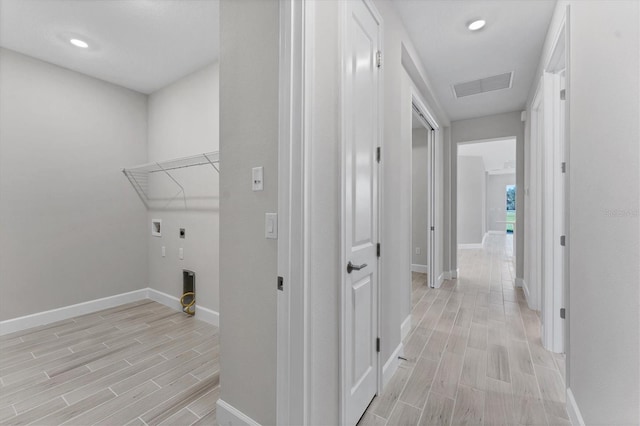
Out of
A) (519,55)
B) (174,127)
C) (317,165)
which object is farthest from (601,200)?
(174,127)

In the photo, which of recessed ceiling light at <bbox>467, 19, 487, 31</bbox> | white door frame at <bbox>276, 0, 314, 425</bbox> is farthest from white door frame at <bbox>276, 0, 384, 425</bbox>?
recessed ceiling light at <bbox>467, 19, 487, 31</bbox>

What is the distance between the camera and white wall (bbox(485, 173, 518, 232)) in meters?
12.7

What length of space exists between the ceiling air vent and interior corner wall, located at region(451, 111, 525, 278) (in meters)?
1.12

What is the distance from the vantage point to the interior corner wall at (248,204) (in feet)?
4.29

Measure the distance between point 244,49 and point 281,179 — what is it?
732 mm

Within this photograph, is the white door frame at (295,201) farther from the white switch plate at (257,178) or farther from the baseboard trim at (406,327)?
the baseboard trim at (406,327)

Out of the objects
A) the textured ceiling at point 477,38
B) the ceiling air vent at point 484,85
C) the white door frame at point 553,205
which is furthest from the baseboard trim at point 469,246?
the white door frame at point 553,205

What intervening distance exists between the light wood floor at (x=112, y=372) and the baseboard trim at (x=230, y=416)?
0.12 m

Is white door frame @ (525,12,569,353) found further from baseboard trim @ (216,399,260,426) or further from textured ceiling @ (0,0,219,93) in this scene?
textured ceiling @ (0,0,219,93)

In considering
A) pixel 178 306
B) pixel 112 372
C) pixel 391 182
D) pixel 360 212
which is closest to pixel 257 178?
pixel 360 212

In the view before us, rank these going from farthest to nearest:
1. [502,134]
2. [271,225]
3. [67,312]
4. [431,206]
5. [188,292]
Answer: [502,134], [431,206], [188,292], [67,312], [271,225]

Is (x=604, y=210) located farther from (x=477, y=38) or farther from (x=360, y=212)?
(x=477, y=38)

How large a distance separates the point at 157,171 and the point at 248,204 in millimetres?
2792

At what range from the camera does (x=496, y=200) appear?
42.4ft
